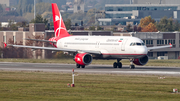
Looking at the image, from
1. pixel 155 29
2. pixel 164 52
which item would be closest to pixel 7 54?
pixel 164 52

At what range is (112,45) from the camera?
54812 millimetres

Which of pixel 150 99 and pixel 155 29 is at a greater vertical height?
pixel 155 29

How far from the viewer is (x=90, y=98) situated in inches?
1033

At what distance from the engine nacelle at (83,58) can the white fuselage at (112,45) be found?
2.37m

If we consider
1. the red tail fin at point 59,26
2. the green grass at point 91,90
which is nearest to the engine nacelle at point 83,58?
the red tail fin at point 59,26

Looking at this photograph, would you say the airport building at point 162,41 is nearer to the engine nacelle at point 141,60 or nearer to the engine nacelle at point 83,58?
the engine nacelle at point 141,60

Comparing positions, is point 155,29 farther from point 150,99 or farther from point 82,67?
point 150,99

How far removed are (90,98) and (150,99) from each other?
4.05 metres

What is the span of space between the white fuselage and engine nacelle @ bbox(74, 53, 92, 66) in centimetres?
237

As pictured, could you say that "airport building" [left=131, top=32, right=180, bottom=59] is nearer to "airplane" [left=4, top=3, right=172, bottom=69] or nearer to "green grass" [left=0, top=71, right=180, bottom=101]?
"airplane" [left=4, top=3, right=172, bottom=69]

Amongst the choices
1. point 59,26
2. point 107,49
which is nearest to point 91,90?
point 107,49

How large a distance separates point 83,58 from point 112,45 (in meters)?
4.59

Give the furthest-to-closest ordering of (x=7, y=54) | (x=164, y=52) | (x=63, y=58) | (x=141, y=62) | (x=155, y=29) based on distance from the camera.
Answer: (x=155, y=29)
(x=164, y=52)
(x=7, y=54)
(x=63, y=58)
(x=141, y=62)

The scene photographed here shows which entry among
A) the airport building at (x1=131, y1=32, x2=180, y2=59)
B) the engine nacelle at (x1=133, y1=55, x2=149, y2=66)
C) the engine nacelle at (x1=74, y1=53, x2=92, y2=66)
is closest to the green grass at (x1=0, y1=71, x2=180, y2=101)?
the engine nacelle at (x1=74, y1=53, x2=92, y2=66)
